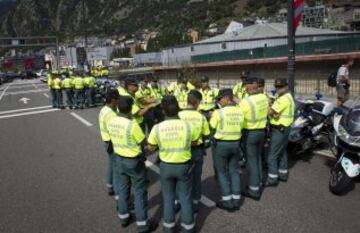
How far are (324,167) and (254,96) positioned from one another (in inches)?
103

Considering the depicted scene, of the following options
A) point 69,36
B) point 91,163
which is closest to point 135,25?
point 69,36

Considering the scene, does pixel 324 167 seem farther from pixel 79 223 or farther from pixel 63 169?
pixel 63 169

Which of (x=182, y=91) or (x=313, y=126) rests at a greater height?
(x=182, y=91)

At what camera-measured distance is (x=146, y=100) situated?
9820 millimetres

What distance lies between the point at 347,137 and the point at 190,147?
2.85 m

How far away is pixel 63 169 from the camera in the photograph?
29.2 ft

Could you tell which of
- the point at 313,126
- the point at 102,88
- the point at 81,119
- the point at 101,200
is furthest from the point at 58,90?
the point at 313,126

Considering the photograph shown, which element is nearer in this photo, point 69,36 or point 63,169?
point 63,169

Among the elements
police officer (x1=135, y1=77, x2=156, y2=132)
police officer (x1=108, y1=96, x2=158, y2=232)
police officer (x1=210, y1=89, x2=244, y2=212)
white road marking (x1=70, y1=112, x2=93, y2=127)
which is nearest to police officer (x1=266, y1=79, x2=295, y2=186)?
police officer (x1=210, y1=89, x2=244, y2=212)

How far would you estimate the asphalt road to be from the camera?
5711 mm

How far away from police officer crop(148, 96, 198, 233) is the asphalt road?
536 mm

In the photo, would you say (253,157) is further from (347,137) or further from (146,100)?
(146,100)

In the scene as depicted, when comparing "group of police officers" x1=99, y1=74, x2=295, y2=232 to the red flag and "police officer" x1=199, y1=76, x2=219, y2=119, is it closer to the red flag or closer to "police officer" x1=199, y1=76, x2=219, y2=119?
"police officer" x1=199, y1=76, x2=219, y2=119

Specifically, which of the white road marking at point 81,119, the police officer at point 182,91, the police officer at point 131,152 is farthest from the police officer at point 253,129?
the white road marking at point 81,119
